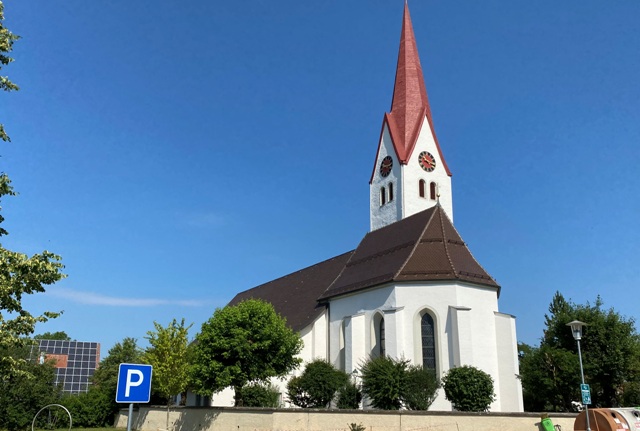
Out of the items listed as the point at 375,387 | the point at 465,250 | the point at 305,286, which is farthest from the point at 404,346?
the point at 305,286

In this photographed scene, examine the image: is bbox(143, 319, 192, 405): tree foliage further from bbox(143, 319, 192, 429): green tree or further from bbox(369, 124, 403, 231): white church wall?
bbox(369, 124, 403, 231): white church wall

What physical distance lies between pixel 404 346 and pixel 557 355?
9.61 metres

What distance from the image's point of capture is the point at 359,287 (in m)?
33.0

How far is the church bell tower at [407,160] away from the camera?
42812mm

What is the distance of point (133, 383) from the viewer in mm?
7730

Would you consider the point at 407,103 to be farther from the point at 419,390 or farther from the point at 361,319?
the point at 419,390

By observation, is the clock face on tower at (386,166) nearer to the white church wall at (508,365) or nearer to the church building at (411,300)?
the church building at (411,300)

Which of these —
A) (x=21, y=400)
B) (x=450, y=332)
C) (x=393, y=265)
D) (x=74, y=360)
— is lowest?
(x=21, y=400)

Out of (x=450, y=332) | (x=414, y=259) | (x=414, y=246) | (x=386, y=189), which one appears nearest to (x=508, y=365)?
(x=450, y=332)

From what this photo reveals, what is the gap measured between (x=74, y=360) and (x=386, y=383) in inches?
1895

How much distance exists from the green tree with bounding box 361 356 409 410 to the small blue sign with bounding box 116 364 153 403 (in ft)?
58.7

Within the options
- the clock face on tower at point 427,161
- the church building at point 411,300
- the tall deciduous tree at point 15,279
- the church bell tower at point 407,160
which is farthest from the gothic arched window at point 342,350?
the tall deciduous tree at point 15,279

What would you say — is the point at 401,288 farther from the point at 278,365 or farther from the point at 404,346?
the point at 278,365

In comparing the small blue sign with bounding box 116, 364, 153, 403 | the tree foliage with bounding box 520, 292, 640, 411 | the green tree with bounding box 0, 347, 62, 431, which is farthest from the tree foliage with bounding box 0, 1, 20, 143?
the tree foliage with bounding box 520, 292, 640, 411
